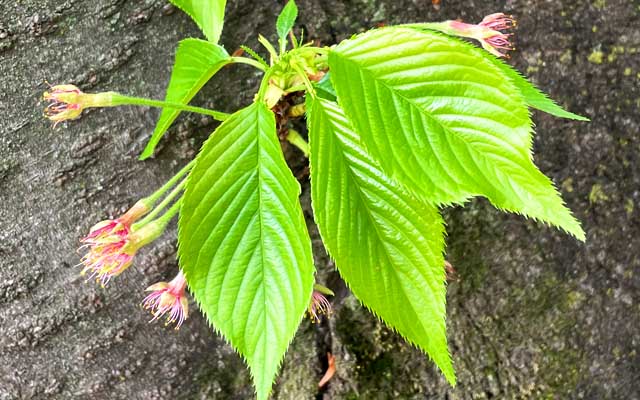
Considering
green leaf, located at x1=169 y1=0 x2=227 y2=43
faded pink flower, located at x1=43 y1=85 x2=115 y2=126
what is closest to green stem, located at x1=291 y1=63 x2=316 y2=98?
green leaf, located at x1=169 y1=0 x2=227 y2=43

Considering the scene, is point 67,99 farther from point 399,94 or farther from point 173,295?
Answer: point 399,94

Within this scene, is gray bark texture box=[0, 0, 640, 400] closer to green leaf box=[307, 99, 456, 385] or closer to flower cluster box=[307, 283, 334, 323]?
flower cluster box=[307, 283, 334, 323]

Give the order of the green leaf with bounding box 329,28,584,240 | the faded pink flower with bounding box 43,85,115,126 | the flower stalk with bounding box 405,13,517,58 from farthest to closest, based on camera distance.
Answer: the flower stalk with bounding box 405,13,517,58 → the faded pink flower with bounding box 43,85,115,126 → the green leaf with bounding box 329,28,584,240

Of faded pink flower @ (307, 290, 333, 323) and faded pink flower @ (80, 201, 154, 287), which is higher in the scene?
faded pink flower @ (80, 201, 154, 287)

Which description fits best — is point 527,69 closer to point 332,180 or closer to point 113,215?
point 332,180

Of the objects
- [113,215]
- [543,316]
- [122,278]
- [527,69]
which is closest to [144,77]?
[113,215]

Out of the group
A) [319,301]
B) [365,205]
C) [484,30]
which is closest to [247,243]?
[365,205]
